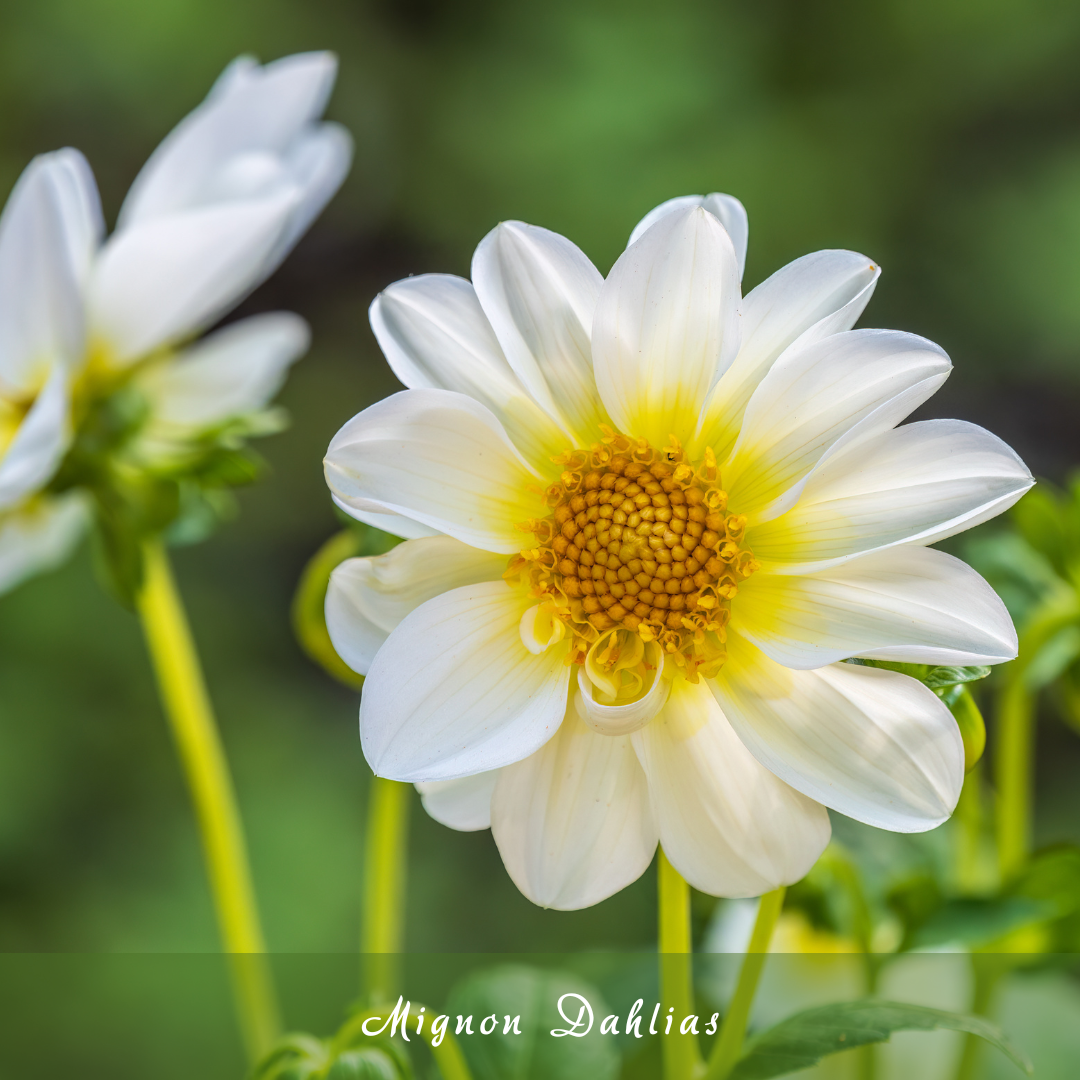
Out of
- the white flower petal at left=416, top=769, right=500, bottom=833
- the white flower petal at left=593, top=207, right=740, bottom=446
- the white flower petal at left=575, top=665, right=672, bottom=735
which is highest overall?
the white flower petal at left=593, top=207, right=740, bottom=446

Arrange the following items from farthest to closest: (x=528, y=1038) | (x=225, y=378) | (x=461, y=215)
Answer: (x=461, y=215), (x=225, y=378), (x=528, y=1038)

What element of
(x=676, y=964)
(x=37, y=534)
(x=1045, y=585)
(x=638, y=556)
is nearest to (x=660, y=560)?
(x=638, y=556)

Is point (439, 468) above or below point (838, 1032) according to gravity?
above

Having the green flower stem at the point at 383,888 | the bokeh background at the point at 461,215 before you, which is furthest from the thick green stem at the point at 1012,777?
the bokeh background at the point at 461,215

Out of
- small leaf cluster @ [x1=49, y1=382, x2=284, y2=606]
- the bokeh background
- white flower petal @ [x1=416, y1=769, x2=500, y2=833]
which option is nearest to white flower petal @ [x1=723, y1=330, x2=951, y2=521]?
white flower petal @ [x1=416, y1=769, x2=500, y2=833]

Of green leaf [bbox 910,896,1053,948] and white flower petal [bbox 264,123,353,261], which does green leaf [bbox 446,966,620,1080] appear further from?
white flower petal [bbox 264,123,353,261]

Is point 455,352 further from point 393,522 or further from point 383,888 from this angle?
point 383,888

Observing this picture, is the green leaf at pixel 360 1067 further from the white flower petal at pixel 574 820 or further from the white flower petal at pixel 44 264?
the white flower petal at pixel 44 264

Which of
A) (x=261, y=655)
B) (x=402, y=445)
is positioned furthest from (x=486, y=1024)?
(x=261, y=655)
